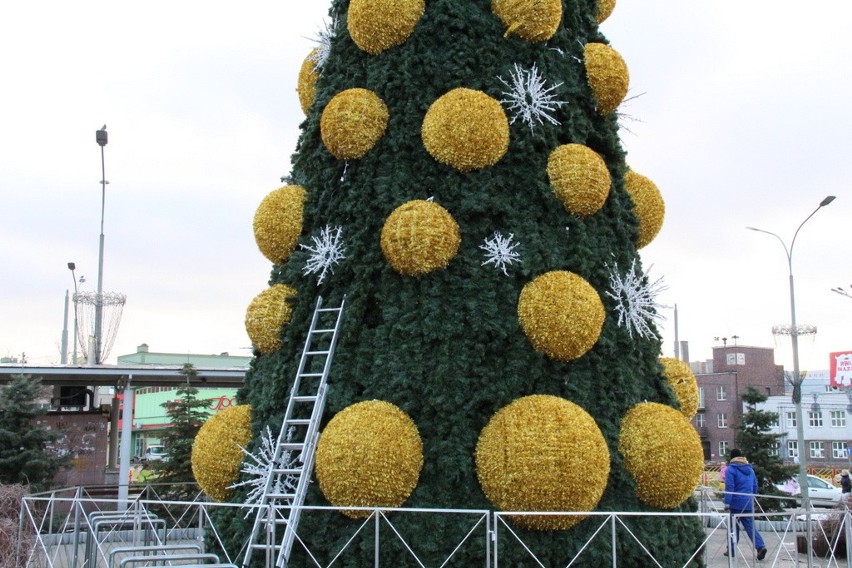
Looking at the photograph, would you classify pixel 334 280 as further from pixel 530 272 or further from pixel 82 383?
pixel 82 383

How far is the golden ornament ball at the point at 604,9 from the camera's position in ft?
35.7

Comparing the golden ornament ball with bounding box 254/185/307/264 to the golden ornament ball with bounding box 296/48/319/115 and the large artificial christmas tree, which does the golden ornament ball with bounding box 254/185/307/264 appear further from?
the golden ornament ball with bounding box 296/48/319/115

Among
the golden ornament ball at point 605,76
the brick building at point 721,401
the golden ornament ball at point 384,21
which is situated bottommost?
the brick building at point 721,401

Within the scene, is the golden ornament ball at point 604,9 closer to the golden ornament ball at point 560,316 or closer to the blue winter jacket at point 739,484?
the golden ornament ball at point 560,316

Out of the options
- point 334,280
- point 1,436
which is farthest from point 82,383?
point 334,280

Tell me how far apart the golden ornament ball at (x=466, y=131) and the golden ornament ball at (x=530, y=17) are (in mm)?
→ 955

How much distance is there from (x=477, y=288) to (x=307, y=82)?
4.13 meters

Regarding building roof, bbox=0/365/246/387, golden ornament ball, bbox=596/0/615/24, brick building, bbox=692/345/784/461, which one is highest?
golden ornament ball, bbox=596/0/615/24

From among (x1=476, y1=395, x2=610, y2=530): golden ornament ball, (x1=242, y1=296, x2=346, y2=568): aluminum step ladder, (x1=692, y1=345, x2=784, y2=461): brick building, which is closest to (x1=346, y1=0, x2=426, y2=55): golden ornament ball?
(x1=242, y1=296, x2=346, y2=568): aluminum step ladder

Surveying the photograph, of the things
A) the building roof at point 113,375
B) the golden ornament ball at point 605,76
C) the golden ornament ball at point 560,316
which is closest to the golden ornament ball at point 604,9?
the golden ornament ball at point 605,76

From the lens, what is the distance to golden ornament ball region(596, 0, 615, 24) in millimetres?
10883

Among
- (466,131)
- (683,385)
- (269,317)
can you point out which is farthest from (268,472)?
(683,385)

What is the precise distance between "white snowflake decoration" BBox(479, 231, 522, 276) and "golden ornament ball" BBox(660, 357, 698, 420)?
273 cm

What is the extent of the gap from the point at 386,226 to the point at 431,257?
63 centimetres
